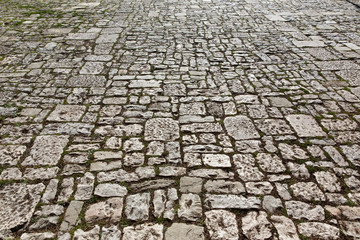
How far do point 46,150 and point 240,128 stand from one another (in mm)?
2455

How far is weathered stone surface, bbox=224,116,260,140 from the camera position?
12.0ft

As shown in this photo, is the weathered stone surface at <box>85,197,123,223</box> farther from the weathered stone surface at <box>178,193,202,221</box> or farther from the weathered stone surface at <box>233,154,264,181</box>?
the weathered stone surface at <box>233,154,264,181</box>

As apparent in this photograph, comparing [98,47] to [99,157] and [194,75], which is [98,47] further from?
[99,157]

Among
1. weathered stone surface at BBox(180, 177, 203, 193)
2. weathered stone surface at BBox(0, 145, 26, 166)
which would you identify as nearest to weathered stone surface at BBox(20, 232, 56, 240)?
weathered stone surface at BBox(0, 145, 26, 166)

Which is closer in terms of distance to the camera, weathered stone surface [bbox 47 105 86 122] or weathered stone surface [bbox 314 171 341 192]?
weathered stone surface [bbox 314 171 341 192]

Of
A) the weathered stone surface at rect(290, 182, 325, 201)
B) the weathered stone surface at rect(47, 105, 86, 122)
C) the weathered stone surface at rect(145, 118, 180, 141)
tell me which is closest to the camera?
the weathered stone surface at rect(290, 182, 325, 201)

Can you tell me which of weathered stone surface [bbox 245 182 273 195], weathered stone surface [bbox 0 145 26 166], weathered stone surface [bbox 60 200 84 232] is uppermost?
weathered stone surface [bbox 245 182 273 195]

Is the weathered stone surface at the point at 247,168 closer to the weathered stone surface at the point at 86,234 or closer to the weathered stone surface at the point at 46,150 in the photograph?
the weathered stone surface at the point at 86,234

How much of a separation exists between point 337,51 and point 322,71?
4.10 ft

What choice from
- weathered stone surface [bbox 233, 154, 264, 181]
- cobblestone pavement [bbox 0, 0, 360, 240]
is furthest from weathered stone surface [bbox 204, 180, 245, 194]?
weathered stone surface [bbox 233, 154, 264, 181]

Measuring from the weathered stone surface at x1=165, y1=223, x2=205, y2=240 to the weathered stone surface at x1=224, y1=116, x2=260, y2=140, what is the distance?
1.45 m

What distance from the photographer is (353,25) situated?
7.74 m

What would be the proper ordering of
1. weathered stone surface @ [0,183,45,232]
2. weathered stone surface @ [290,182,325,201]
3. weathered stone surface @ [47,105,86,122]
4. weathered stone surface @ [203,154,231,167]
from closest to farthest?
weathered stone surface @ [0,183,45,232] → weathered stone surface @ [290,182,325,201] → weathered stone surface @ [203,154,231,167] → weathered stone surface @ [47,105,86,122]

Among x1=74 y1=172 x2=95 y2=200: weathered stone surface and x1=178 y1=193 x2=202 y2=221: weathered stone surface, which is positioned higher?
x1=178 y1=193 x2=202 y2=221: weathered stone surface
